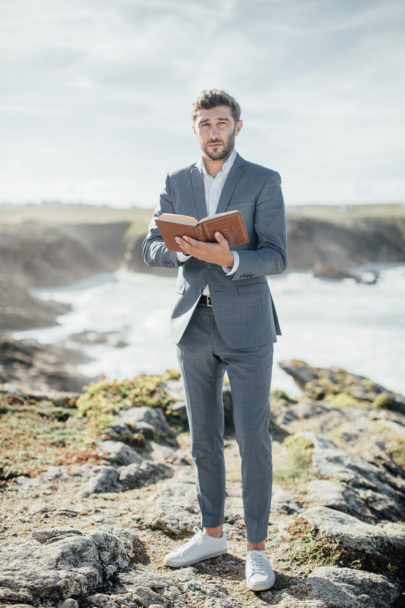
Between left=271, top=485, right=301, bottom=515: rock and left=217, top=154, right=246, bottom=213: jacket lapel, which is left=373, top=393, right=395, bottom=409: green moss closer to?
left=271, top=485, right=301, bottom=515: rock

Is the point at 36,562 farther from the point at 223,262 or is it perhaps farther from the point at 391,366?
the point at 391,366

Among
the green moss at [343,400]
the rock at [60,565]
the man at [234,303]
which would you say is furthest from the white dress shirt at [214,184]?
the green moss at [343,400]

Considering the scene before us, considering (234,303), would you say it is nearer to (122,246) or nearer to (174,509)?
(174,509)

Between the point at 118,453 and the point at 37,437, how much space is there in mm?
1045

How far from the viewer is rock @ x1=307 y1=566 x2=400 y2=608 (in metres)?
2.86

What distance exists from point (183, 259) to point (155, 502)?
2354 mm

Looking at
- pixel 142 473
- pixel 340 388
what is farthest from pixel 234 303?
pixel 340 388

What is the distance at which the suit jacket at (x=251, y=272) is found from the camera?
2895 millimetres

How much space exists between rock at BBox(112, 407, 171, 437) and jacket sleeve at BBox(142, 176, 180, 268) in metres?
3.19

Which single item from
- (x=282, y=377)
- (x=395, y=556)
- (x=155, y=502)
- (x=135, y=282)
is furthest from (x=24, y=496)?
(x=135, y=282)

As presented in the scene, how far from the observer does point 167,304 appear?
3164cm

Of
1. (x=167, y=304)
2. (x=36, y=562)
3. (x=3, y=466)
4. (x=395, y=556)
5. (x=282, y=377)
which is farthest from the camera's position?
(x=167, y=304)

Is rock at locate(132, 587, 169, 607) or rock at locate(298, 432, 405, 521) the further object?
rock at locate(298, 432, 405, 521)

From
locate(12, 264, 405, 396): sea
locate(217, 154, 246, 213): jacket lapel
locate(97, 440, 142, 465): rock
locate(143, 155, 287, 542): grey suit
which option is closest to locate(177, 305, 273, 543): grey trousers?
locate(143, 155, 287, 542): grey suit
